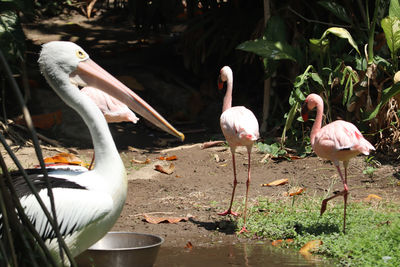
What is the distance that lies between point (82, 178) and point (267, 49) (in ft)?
15.7

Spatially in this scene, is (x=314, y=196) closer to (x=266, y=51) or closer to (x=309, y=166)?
(x=309, y=166)

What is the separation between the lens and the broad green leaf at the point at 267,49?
26.3 feet

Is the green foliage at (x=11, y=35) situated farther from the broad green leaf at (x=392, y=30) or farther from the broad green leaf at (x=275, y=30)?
the broad green leaf at (x=392, y=30)

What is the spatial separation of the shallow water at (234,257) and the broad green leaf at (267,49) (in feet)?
10.9

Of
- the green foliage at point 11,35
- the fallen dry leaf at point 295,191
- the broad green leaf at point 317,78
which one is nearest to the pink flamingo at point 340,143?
the fallen dry leaf at point 295,191

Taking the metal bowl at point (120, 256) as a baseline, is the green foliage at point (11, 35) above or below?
above

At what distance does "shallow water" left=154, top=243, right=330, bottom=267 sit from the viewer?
16.4ft

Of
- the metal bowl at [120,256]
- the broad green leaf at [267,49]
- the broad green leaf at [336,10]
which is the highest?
the broad green leaf at [336,10]

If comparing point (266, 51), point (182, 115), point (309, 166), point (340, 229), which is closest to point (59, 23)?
point (182, 115)

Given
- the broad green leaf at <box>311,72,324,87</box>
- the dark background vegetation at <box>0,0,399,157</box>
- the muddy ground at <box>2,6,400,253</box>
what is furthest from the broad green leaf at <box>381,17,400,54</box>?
the muddy ground at <box>2,6,400,253</box>

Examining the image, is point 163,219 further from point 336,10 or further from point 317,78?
point 336,10

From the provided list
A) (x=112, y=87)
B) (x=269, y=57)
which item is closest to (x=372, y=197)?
(x=269, y=57)

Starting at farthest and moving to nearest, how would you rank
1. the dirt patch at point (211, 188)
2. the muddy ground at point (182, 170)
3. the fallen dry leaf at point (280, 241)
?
the muddy ground at point (182, 170), the dirt patch at point (211, 188), the fallen dry leaf at point (280, 241)

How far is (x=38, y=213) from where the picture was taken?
3713 mm
